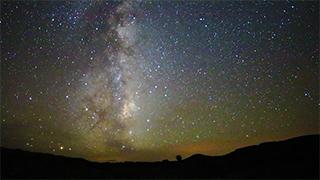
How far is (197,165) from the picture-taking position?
910 inches

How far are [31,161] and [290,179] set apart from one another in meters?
16.8

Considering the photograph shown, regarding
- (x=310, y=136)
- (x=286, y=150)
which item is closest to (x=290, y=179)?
(x=286, y=150)

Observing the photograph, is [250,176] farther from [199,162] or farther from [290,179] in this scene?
[199,162]

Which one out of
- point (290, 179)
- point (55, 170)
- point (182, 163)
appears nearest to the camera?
point (290, 179)

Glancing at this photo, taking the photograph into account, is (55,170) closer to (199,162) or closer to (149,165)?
(149,165)

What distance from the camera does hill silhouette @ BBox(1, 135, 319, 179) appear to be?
1814cm

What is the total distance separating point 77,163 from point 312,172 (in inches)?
607

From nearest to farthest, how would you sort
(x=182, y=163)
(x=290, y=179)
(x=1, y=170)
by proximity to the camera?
(x=290, y=179)
(x=1, y=170)
(x=182, y=163)

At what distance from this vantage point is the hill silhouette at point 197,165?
18.1 metres

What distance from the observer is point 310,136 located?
2322 cm

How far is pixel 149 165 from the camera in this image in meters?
24.4

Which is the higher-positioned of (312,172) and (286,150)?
(286,150)

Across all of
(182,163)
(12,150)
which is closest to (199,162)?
(182,163)

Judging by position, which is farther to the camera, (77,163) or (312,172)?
(77,163)
